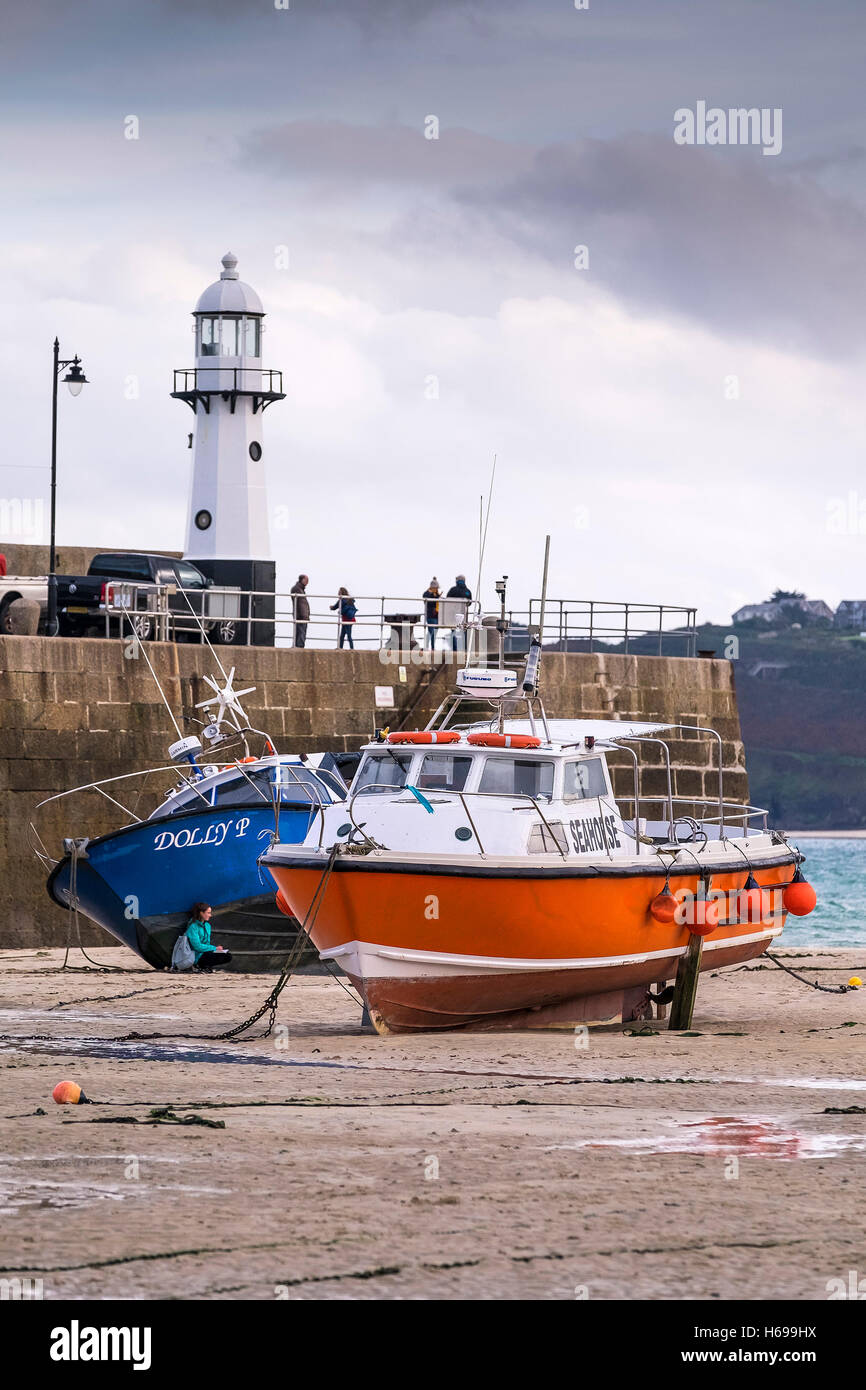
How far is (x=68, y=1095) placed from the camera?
9.23 m

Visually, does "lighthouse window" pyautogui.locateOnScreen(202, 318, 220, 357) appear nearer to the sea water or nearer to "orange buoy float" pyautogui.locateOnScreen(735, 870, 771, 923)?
the sea water

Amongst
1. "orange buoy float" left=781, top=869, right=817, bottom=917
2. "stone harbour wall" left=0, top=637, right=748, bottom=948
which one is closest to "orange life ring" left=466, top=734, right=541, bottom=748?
"orange buoy float" left=781, top=869, right=817, bottom=917

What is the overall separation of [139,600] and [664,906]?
41.9 feet

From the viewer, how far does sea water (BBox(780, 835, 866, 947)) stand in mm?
35469

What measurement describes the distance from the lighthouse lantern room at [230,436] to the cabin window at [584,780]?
17.5 m

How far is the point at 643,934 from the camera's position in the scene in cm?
1419

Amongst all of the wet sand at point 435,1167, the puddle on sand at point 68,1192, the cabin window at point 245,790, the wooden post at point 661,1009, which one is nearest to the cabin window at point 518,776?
the wet sand at point 435,1167

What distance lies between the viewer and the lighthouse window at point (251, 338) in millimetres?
32031

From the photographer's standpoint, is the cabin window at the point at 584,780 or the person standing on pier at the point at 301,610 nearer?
the cabin window at the point at 584,780

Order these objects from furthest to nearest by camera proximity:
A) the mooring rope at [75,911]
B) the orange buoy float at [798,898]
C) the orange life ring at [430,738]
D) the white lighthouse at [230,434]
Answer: the white lighthouse at [230,434], the mooring rope at [75,911], the orange buoy float at [798,898], the orange life ring at [430,738]

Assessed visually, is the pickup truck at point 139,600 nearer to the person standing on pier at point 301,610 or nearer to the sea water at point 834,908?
the person standing on pier at point 301,610

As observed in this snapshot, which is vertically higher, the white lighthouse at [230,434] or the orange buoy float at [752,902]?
the white lighthouse at [230,434]

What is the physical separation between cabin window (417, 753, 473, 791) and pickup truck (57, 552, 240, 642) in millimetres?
7811
